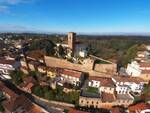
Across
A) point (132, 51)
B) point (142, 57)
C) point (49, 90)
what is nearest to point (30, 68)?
point (49, 90)

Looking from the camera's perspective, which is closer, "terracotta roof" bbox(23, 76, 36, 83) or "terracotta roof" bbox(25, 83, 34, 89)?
"terracotta roof" bbox(25, 83, 34, 89)

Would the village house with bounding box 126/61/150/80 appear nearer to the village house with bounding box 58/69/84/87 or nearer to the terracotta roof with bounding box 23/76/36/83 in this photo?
the village house with bounding box 58/69/84/87

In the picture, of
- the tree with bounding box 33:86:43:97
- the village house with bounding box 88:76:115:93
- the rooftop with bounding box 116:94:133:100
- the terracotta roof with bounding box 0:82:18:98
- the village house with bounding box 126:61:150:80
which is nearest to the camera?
the terracotta roof with bounding box 0:82:18:98

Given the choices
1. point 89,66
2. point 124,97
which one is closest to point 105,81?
point 124,97

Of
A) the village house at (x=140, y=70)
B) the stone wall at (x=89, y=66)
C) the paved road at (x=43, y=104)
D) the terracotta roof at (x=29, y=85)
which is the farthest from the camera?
the stone wall at (x=89, y=66)

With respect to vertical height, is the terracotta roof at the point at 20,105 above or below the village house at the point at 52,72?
below

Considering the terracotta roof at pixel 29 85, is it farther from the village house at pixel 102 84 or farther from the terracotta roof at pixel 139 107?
the terracotta roof at pixel 139 107

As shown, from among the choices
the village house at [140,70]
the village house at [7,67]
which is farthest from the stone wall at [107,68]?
the village house at [7,67]

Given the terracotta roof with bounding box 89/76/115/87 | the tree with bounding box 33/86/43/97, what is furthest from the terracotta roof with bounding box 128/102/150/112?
the tree with bounding box 33/86/43/97

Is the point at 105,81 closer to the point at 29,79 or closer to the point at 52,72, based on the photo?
the point at 52,72

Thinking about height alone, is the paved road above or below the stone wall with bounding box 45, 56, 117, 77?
below
